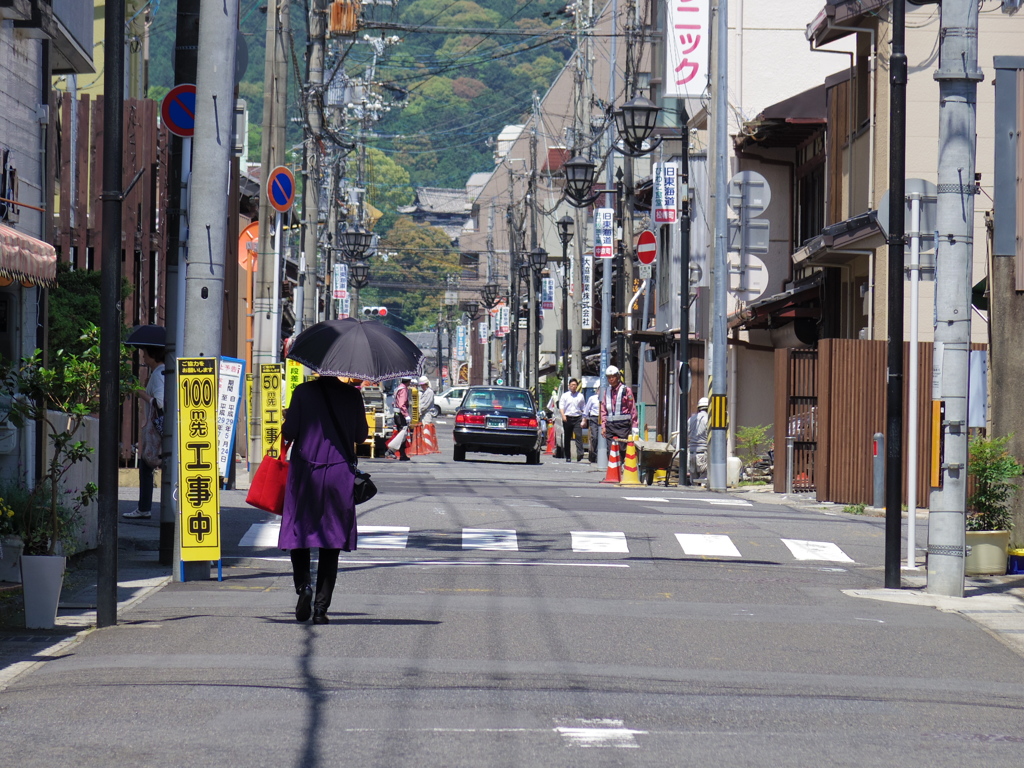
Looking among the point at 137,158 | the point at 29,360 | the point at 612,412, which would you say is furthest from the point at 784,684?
the point at 612,412

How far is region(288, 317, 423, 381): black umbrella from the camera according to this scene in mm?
10008

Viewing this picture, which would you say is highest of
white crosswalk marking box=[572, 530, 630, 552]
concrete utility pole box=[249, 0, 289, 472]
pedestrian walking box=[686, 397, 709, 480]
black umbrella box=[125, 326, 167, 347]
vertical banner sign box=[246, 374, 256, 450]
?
concrete utility pole box=[249, 0, 289, 472]

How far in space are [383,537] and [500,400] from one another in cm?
2031

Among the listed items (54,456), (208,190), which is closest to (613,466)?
(208,190)

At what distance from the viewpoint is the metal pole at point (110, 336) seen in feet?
31.3

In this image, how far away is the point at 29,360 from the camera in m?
11.3

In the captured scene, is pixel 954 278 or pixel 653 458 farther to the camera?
pixel 653 458

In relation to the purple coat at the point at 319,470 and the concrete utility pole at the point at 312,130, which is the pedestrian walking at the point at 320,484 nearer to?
the purple coat at the point at 319,470

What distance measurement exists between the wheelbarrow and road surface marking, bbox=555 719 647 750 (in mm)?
20955

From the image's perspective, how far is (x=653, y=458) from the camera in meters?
28.0

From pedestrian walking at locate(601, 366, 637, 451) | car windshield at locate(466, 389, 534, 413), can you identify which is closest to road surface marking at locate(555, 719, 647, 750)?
pedestrian walking at locate(601, 366, 637, 451)

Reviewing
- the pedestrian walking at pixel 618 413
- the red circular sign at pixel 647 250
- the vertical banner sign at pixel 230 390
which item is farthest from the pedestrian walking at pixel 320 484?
the red circular sign at pixel 647 250

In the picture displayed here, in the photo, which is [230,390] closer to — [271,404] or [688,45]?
[271,404]

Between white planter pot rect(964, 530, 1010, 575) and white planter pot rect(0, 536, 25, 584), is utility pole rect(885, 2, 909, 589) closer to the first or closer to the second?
white planter pot rect(964, 530, 1010, 575)
